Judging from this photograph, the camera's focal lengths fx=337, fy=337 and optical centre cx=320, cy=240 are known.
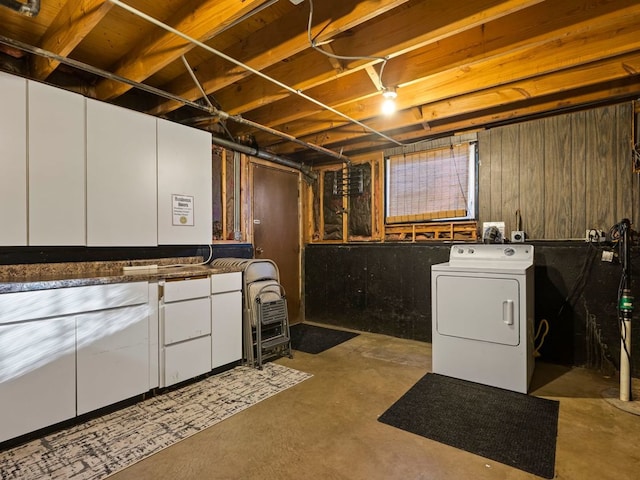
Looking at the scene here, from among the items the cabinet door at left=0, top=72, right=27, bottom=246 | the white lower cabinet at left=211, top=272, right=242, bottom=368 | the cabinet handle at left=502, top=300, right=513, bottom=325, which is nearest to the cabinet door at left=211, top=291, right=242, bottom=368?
the white lower cabinet at left=211, top=272, right=242, bottom=368

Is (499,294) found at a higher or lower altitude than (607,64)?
lower

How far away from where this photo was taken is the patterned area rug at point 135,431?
1.77 m

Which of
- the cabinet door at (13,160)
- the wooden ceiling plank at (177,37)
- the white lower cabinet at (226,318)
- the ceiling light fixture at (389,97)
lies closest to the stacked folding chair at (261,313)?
the white lower cabinet at (226,318)

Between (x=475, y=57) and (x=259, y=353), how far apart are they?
296 centimetres

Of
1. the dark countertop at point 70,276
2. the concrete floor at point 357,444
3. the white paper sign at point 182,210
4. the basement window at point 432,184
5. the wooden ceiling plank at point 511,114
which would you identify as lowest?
the concrete floor at point 357,444

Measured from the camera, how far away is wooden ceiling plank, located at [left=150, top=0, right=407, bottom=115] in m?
1.91

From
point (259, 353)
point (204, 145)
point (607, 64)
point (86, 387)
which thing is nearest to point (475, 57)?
point (607, 64)

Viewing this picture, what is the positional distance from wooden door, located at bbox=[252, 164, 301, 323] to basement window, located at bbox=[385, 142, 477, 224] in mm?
1373

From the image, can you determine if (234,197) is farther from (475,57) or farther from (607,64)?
(607,64)

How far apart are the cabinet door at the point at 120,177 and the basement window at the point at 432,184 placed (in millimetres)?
2795

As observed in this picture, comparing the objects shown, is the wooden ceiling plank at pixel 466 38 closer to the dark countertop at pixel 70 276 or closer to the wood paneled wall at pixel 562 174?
the wood paneled wall at pixel 562 174

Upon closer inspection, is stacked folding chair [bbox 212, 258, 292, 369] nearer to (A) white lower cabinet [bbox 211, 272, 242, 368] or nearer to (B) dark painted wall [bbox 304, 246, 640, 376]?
(A) white lower cabinet [bbox 211, 272, 242, 368]

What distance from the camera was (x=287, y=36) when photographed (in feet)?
7.27

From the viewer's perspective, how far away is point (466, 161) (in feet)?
12.5
